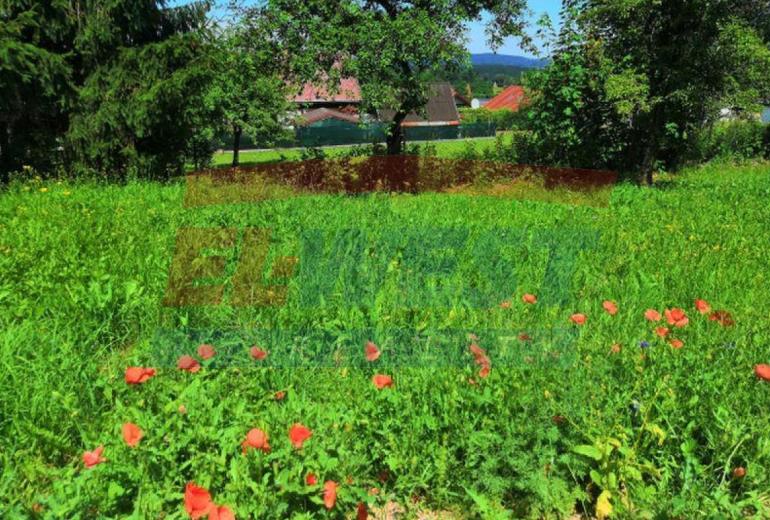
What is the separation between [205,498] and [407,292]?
222 centimetres

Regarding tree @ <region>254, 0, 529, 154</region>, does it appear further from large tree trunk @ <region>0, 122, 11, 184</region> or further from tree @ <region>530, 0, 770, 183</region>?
large tree trunk @ <region>0, 122, 11, 184</region>

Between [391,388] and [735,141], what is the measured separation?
20.7 meters

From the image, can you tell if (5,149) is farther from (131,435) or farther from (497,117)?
(497,117)

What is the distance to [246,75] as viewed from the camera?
11.4 metres

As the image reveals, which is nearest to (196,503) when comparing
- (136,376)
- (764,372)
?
(136,376)

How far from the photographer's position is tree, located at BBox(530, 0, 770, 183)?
29.3 feet

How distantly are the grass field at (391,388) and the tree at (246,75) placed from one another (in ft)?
23.8

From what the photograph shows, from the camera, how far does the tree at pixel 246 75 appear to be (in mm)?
10586

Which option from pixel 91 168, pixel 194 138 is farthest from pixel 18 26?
pixel 194 138

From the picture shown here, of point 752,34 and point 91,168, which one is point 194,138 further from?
point 752,34

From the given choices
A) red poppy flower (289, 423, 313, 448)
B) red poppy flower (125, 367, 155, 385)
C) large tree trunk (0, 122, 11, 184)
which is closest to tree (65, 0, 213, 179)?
large tree trunk (0, 122, 11, 184)

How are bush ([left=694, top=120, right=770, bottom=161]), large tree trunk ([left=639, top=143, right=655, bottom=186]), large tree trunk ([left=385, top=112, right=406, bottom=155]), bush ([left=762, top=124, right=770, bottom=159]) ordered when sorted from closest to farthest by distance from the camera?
large tree trunk ([left=639, top=143, right=655, bottom=186]) → large tree trunk ([left=385, top=112, right=406, bottom=155]) → bush ([left=694, top=120, right=770, bottom=161]) → bush ([left=762, top=124, right=770, bottom=159])

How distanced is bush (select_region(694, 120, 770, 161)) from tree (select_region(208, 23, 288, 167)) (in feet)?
44.0

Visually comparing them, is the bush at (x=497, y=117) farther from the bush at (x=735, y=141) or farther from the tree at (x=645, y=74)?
the bush at (x=735, y=141)
